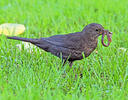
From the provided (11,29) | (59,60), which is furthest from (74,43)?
(11,29)

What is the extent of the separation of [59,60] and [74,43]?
0.49 meters

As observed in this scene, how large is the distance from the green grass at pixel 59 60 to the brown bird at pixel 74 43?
0.51 ft

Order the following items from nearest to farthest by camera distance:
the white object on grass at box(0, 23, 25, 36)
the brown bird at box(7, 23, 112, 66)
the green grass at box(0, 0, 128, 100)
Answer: the green grass at box(0, 0, 128, 100) < the brown bird at box(7, 23, 112, 66) < the white object on grass at box(0, 23, 25, 36)

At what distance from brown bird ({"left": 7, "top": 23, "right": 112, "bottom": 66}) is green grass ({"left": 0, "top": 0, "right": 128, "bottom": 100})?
0.51 ft

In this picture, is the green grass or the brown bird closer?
the green grass

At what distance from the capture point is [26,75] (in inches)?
141

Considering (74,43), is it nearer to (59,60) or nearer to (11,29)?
(59,60)

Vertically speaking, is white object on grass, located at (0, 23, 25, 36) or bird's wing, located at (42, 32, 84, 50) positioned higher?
white object on grass, located at (0, 23, 25, 36)

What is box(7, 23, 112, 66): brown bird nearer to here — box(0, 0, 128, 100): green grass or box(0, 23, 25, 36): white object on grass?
box(0, 0, 128, 100): green grass

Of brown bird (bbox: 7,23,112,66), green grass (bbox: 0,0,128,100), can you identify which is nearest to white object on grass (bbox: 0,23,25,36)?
green grass (bbox: 0,0,128,100)

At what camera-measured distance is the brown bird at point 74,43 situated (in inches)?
164

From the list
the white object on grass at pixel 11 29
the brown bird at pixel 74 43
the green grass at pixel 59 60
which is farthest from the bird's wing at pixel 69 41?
the white object on grass at pixel 11 29

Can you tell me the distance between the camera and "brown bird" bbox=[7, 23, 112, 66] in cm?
417

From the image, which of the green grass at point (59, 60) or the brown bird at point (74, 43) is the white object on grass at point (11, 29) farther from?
the brown bird at point (74, 43)
